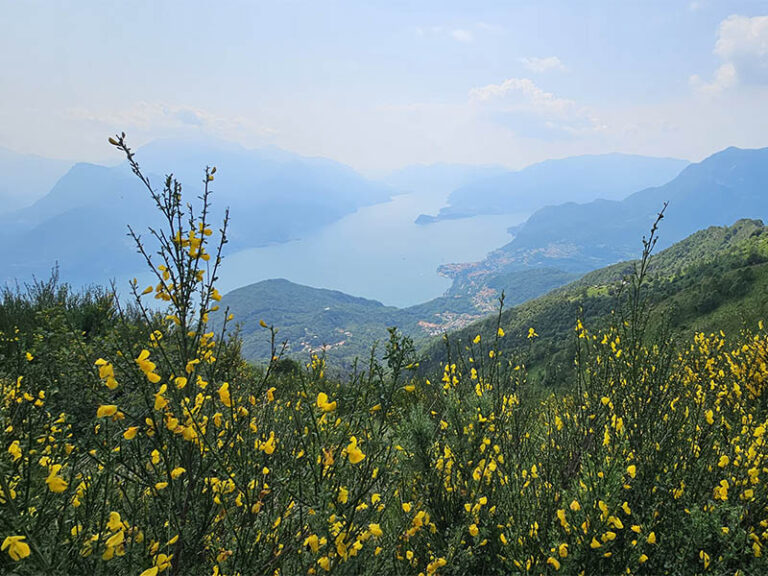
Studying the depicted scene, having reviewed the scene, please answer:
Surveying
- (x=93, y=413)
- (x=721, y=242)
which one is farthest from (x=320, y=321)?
(x=93, y=413)

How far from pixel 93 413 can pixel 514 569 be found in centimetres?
518

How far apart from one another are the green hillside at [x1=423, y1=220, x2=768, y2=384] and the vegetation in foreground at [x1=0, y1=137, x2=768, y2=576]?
1.30 metres

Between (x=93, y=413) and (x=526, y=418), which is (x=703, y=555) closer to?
(x=526, y=418)

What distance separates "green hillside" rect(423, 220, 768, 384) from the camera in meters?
26.4

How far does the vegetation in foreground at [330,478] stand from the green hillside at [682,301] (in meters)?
1.30

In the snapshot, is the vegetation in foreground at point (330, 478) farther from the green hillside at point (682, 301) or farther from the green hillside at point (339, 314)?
the green hillside at point (339, 314)

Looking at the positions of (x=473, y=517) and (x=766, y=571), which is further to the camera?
(x=473, y=517)

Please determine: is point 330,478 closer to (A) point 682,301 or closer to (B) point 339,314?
(A) point 682,301

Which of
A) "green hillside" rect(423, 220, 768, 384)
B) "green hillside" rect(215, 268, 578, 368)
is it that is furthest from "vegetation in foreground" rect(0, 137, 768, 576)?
"green hillside" rect(215, 268, 578, 368)

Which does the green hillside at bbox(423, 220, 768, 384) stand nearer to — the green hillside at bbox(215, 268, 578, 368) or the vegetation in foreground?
the vegetation in foreground

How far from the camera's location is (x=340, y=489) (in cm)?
181

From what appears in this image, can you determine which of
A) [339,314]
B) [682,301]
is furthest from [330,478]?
[339,314]

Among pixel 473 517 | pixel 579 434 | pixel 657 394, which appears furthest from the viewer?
pixel 579 434

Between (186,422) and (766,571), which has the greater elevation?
(186,422)
